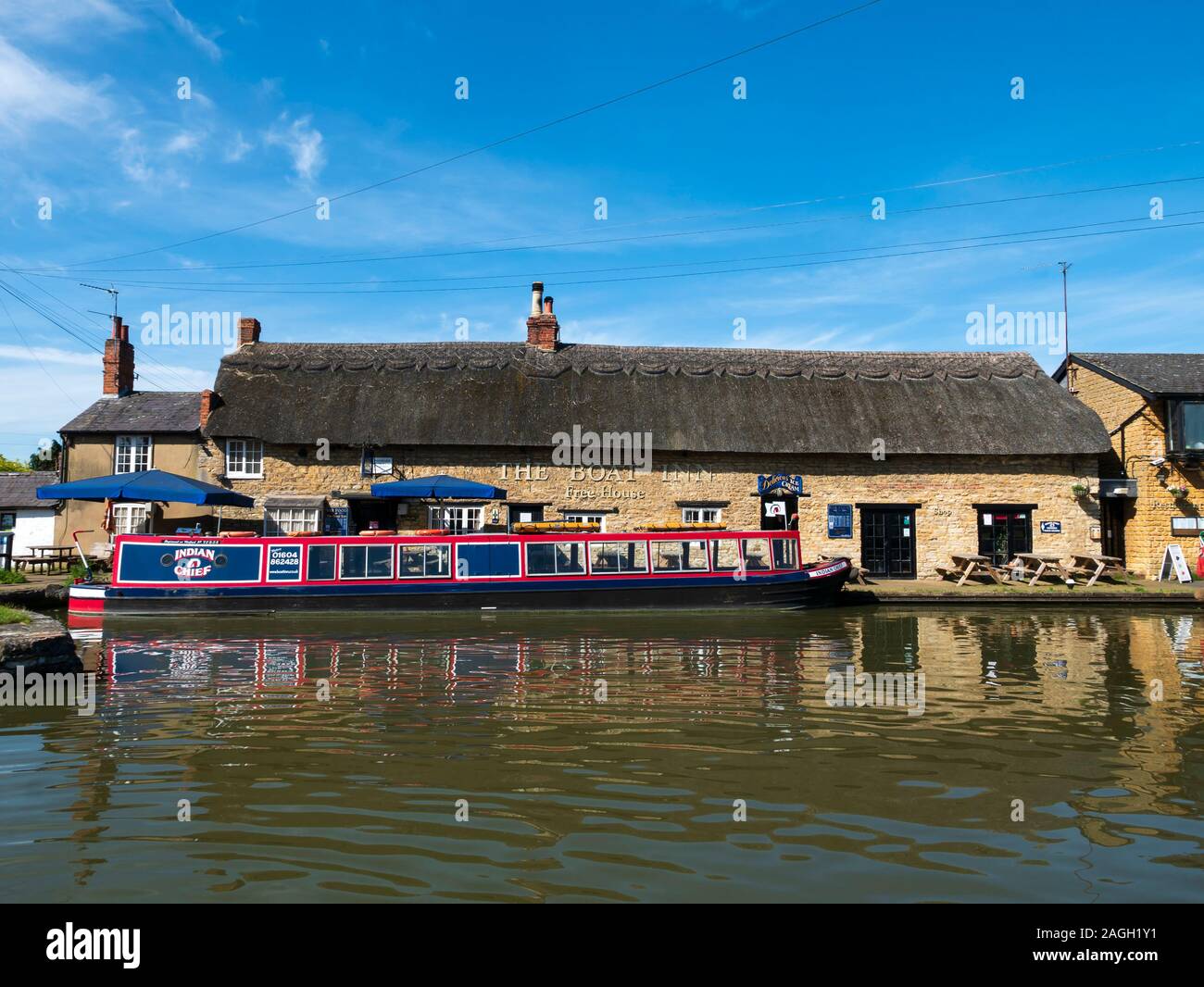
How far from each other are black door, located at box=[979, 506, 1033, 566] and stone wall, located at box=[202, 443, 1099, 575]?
22cm

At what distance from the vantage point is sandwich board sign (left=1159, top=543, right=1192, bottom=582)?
2052 cm

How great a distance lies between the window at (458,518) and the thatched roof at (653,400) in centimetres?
182

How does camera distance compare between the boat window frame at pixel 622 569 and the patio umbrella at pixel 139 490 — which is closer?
the patio umbrella at pixel 139 490

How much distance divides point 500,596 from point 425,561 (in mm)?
1790

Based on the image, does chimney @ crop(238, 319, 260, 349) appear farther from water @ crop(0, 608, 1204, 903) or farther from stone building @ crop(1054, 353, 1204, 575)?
stone building @ crop(1054, 353, 1204, 575)

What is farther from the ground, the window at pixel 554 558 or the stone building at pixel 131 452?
the stone building at pixel 131 452

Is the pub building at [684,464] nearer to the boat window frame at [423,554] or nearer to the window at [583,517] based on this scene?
the window at [583,517]

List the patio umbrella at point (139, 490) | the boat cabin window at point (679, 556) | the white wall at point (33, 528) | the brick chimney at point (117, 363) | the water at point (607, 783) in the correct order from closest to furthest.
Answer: the water at point (607, 783) → the patio umbrella at point (139, 490) → the boat cabin window at point (679, 556) → the brick chimney at point (117, 363) → the white wall at point (33, 528)

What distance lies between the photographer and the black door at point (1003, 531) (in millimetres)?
22406

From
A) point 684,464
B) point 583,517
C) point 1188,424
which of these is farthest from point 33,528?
point 1188,424

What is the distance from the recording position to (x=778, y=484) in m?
22.3

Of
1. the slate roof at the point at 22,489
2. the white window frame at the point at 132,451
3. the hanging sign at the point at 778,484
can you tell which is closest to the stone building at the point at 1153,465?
the hanging sign at the point at 778,484

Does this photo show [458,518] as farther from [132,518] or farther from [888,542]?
[888,542]
